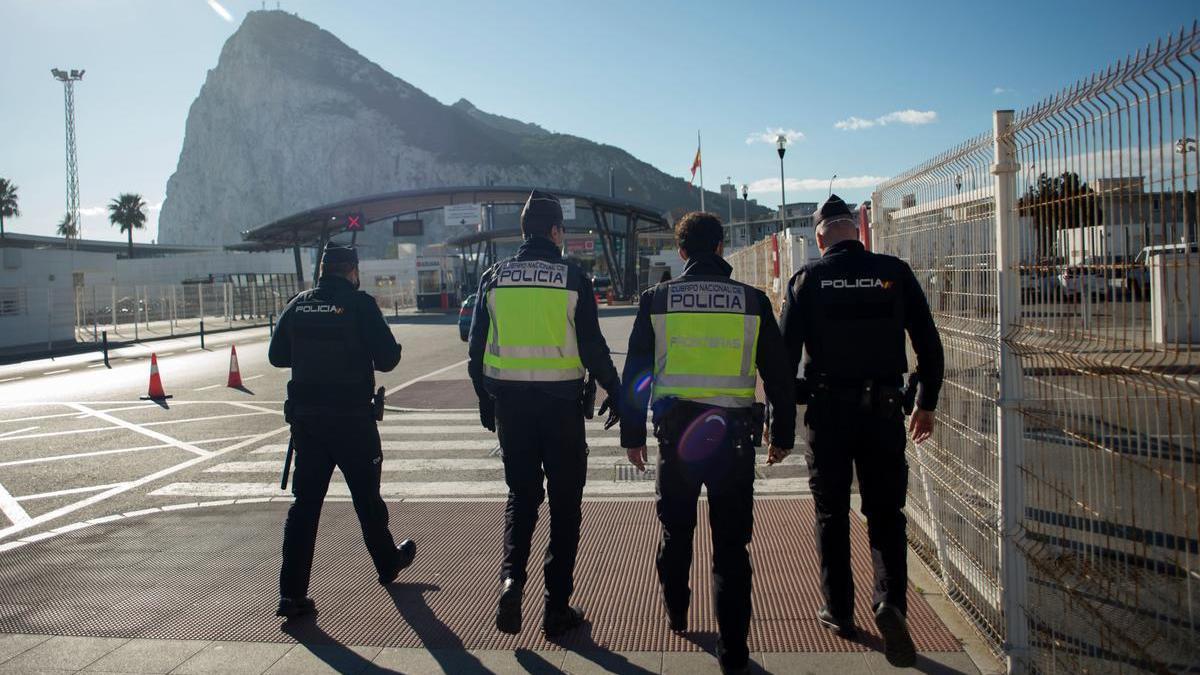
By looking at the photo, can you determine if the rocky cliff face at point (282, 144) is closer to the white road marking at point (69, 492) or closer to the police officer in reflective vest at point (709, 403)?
the white road marking at point (69, 492)

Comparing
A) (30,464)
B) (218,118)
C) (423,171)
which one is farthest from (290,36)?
(30,464)

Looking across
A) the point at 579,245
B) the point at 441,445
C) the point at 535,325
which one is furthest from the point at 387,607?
the point at 579,245

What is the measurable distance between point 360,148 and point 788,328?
504 ft

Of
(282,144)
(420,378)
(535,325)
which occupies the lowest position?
(420,378)

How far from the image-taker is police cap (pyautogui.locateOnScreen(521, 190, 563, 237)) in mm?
4523

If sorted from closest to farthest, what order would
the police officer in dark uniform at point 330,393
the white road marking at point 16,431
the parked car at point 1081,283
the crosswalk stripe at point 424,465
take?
the parked car at point 1081,283, the police officer in dark uniform at point 330,393, the crosswalk stripe at point 424,465, the white road marking at point 16,431

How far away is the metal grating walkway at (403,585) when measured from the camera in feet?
14.0

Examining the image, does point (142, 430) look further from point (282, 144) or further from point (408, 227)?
point (282, 144)

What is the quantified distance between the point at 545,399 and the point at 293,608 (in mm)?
1712

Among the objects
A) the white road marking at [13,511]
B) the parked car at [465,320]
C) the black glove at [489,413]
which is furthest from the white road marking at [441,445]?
the parked car at [465,320]

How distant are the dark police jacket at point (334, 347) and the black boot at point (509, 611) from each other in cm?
133

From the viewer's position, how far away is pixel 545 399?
429cm

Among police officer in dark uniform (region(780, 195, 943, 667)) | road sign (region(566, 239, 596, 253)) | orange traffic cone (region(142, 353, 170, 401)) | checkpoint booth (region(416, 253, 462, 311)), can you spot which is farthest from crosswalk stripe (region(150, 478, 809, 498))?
road sign (region(566, 239, 596, 253))

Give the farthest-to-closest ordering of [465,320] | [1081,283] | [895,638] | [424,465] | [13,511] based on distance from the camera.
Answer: [465,320], [424,465], [13,511], [895,638], [1081,283]
